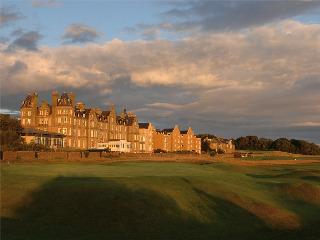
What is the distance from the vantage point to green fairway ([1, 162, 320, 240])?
27.2m

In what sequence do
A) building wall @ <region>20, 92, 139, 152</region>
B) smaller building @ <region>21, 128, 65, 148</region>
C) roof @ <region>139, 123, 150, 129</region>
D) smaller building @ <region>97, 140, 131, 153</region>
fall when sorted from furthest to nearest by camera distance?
1. roof @ <region>139, 123, 150, 129</region>
2. smaller building @ <region>97, 140, 131, 153</region>
3. building wall @ <region>20, 92, 139, 152</region>
4. smaller building @ <region>21, 128, 65, 148</region>

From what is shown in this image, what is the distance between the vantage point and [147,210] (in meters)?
31.4

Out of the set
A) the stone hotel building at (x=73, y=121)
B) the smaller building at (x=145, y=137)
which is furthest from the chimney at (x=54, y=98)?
the smaller building at (x=145, y=137)

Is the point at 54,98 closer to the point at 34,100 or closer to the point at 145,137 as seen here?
the point at 34,100

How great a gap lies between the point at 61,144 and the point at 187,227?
113 metres

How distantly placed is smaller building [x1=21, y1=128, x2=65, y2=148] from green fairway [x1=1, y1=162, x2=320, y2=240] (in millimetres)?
81054

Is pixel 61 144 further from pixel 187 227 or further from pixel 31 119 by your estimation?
pixel 187 227

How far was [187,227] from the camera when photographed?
2933cm

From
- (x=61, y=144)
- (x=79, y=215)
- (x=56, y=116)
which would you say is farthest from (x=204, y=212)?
(x=56, y=116)

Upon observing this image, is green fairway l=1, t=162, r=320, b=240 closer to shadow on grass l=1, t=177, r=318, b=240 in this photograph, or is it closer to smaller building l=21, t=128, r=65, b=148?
shadow on grass l=1, t=177, r=318, b=240

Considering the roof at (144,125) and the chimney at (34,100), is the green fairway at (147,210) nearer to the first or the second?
the chimney at (34,100)

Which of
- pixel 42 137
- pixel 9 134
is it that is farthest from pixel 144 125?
pixel 9 134

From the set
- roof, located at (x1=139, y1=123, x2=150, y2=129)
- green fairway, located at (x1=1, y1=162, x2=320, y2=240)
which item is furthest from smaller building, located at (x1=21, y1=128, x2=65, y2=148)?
green fairway, located at (x1=1, y1=162, x2=320, y2=240)

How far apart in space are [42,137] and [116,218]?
334 ft
